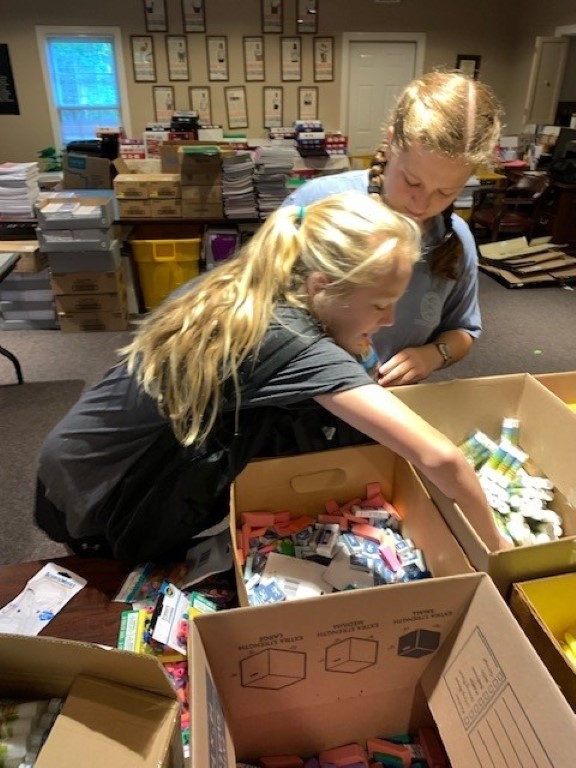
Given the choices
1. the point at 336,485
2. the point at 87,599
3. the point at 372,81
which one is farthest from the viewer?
the point at 372,81

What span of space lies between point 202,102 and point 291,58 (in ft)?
3.58

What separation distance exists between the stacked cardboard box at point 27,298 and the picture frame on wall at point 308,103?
408cm

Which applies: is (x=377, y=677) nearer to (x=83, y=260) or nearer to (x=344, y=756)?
(x=344, y=756)

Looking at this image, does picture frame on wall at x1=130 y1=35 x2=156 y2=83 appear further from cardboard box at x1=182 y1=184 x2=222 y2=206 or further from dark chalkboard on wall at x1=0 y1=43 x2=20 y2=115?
cardboard box at x1=182 y1=184 x2=222 y2=206

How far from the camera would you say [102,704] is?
72cm

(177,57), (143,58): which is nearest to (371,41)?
(177,57)

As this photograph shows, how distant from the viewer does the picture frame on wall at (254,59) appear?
632 cm

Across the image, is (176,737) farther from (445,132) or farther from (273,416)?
(445,132)

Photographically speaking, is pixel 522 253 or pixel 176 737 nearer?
pixel 176 737

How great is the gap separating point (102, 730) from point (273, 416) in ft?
1.81

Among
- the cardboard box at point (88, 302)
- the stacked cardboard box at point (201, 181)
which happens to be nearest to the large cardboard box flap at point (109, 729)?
the cardboard box at point (88, 302)

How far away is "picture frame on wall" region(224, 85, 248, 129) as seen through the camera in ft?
21.3

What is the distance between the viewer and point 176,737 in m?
0.71

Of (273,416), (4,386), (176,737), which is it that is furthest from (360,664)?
(4,386)
